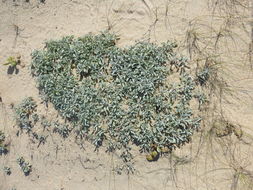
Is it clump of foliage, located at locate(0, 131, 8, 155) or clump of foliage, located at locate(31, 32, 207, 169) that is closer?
clump of foliage, located at locate(31, 32, 207, 169)

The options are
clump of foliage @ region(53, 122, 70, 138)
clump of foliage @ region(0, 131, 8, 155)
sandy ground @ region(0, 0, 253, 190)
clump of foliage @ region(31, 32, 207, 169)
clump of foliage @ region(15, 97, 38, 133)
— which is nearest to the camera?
sandy ground @ region(0, 0, 253, 190)

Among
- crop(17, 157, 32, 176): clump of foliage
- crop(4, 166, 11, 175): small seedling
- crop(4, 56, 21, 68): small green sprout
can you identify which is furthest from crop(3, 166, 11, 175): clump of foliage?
crop(4, 56, 21, 68): small green sprout

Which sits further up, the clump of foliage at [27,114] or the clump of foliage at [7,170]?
the clump of foliage at [27,114]

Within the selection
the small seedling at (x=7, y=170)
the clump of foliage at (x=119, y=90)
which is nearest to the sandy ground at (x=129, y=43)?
the small seedling at (x=7, y=170)

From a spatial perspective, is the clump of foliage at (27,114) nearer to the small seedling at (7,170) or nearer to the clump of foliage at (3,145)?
the clump of foliage at (3,145)

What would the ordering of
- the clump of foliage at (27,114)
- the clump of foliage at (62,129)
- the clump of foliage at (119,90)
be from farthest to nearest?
the clump of foliage at (27,114) < the clump of foliage at (62,129) < the clump of foliage at (119,90)

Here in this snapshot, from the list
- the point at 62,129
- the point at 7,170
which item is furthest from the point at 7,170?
the point at 62,129

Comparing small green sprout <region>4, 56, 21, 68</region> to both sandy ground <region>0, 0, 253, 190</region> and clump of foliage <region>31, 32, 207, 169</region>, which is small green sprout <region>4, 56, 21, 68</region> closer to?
sandy ground <region>0, 0, 253, 190</region>
